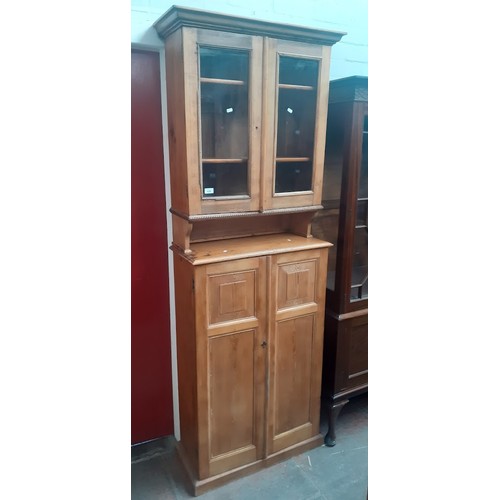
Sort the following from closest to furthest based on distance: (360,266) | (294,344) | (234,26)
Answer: (234,26) → (294,344) → (360,266)

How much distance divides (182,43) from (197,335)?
110 centimetres

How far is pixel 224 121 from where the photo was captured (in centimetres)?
173

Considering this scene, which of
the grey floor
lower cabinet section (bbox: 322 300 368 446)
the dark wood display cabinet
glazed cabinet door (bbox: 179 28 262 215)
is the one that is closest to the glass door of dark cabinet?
the dark wood display cabinet

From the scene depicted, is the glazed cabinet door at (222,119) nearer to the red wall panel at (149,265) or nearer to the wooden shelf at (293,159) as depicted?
the wooden shelf at (293,159)

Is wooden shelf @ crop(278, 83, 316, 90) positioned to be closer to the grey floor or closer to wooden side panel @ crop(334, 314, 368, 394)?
wooden side panel @ crop(334, 314, 368, 394)

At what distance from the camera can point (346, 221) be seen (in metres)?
2.00

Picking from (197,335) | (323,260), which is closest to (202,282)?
(197,335)

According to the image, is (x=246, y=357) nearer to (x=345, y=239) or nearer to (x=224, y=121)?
(x=345, y=239)

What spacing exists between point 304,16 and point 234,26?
2.11 ft

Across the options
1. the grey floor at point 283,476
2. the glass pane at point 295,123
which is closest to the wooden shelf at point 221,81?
the glass pane at point 295,123

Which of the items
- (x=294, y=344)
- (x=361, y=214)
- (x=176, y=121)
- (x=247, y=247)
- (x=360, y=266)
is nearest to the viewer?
A: (x=176, y=121)

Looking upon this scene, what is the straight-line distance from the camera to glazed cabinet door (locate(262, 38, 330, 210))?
1.70 meters

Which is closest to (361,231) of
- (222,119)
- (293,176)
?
(293,176)
